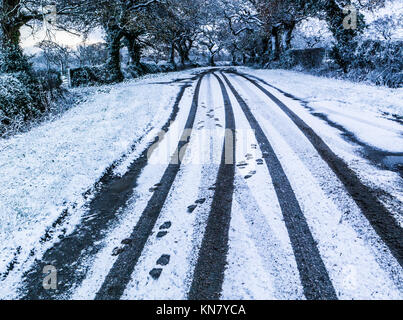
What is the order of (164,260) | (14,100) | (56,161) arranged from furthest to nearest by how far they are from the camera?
1. (14,100)
2. (56,161)
3. (164,260)

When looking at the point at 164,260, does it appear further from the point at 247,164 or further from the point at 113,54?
the point at 113,54

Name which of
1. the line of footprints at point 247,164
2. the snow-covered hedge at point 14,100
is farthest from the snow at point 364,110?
the snow-covered hedge at point 14,100

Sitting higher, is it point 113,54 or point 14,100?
point 113,54

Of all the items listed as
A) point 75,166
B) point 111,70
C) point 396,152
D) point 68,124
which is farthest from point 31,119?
point 111,70

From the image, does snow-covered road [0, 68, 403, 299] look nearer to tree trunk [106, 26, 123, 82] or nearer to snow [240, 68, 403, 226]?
snow [240, 68, 403, 226]

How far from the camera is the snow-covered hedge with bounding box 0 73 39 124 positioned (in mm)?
6730

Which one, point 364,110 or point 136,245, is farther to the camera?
point 364,110

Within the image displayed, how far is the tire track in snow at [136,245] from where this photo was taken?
1.84 m

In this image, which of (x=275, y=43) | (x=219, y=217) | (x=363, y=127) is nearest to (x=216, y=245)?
(x=219, y=217)

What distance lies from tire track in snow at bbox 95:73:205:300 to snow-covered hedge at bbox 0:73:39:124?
595cm

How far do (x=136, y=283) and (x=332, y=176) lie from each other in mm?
2734

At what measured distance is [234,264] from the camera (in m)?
1.98

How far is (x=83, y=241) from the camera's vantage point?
2408 millimetres

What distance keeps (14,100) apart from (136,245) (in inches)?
291
